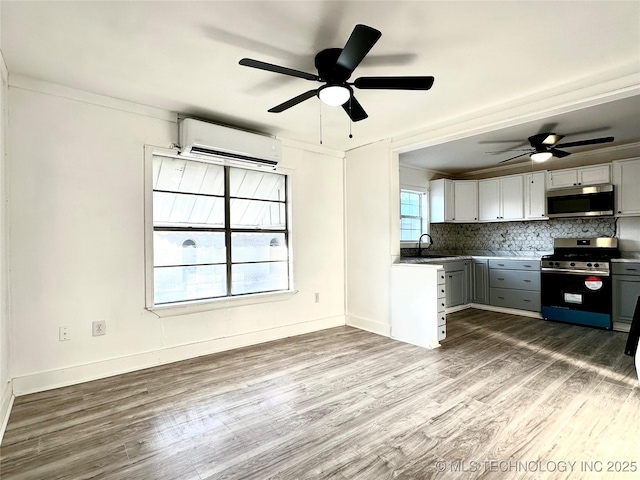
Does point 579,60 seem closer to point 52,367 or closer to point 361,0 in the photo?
point 361,0

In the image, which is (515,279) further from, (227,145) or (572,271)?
(227,145)

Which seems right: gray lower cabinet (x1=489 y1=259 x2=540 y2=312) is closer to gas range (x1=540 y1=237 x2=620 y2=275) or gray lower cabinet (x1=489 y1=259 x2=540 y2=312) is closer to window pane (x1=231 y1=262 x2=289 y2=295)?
gas range (x1=540 y1=237 x2=620 y2=275)

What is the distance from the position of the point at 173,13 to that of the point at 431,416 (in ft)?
9.88

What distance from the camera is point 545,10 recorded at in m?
1.86

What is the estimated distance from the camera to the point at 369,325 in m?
4.39

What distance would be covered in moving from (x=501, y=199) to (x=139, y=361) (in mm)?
5820

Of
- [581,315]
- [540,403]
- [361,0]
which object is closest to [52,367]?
[361,0]

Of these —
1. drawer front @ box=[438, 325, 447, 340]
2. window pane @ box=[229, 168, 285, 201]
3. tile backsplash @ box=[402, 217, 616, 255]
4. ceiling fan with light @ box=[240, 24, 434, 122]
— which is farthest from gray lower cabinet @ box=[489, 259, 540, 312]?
ceiling fan with light @ box=[240, 24, 434, 122]

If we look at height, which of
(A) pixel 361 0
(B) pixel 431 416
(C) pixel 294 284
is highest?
(A) pixel 361 0

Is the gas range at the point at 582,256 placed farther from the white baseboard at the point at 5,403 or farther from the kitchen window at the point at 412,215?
the white baseboard at the point at 5,403

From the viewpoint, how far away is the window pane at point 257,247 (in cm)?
387

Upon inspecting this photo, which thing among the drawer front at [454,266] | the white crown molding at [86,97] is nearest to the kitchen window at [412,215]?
the drawer front at [454,266]

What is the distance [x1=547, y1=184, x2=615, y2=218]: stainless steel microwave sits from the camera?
14.8ft

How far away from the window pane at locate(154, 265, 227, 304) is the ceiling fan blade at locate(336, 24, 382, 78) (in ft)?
8.42
